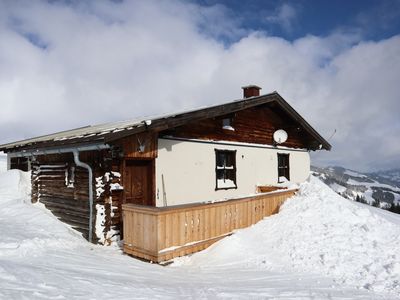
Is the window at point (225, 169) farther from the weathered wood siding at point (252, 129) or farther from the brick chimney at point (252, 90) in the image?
the brick chimney at point (252, 90)

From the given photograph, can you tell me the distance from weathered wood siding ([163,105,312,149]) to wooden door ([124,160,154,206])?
51.0 inches

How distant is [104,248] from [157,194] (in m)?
2.33

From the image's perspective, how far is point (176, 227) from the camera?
8.14 meters

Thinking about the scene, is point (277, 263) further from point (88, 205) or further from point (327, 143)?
point (327, 143)

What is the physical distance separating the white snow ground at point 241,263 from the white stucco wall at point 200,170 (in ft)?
8.78

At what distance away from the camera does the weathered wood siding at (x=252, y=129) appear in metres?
12.2

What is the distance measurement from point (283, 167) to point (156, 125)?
372 inches

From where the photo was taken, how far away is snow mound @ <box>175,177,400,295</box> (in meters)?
6.73

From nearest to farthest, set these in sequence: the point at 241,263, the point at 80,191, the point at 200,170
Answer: the point at 241,263, the point at 80,191, the point at 200,170

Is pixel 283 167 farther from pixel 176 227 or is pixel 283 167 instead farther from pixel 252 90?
pixel 176 227

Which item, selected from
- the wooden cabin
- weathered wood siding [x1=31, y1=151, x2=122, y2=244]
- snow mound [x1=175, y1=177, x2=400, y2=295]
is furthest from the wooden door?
snow mound [x1=175, y1=177, x2=400, y2=295]

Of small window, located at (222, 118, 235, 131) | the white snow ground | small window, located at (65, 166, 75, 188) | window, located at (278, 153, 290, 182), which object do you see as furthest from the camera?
window, located at (278, 153, 290, 182)

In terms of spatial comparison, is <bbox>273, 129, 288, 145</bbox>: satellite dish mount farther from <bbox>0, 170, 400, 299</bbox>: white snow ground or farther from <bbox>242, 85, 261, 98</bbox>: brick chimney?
<bbox>0, 170, 400, 299</bbox>: white snow ground

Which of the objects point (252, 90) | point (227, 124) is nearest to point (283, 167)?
point (252, 90)
